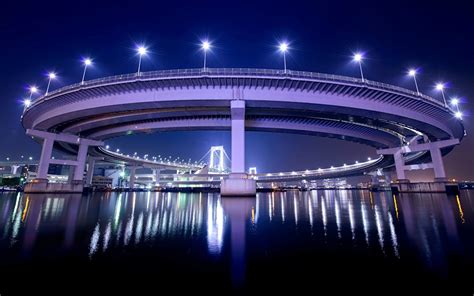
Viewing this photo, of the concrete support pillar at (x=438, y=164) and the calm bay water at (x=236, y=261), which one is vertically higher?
the concrete support pillar at (x=438, y=164)

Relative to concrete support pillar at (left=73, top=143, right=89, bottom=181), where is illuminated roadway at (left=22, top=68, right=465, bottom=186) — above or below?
above

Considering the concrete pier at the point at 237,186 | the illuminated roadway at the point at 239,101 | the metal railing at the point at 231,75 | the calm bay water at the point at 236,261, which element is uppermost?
the metal railing at the point at 231,75

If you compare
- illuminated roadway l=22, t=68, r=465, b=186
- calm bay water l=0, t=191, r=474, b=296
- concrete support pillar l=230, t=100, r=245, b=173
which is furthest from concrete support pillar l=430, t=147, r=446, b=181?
calm bay water l=0, t=191, r=474, b=296

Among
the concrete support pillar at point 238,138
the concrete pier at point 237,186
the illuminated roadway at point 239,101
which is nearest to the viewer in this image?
the concrete pier at point 237,186

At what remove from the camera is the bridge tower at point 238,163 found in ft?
75.5

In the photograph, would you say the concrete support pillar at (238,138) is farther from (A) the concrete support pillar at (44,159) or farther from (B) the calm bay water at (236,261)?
(A) the concrete support pillar at (44,159)

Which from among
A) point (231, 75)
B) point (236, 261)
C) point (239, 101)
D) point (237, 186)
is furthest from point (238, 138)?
point (236, 261)

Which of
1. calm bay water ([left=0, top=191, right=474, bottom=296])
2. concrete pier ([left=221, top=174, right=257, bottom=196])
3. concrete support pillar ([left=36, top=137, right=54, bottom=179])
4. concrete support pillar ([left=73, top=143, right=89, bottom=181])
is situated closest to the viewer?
calm bay water ([left=0, top=191, right=474, bottom=296])

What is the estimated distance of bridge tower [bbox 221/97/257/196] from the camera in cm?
2300

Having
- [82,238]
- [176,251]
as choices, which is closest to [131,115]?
[82,238]

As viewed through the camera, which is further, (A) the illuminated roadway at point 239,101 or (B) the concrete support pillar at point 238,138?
(A) the illuminated roadway at point 239,101

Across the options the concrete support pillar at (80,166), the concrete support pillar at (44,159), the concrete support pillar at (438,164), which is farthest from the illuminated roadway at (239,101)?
the concrete support pillar at (80,166)

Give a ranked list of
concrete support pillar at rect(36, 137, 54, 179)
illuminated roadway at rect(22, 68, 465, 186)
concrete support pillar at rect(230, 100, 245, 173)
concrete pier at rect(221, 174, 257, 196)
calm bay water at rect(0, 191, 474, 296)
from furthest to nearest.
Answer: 1. concrete support pillar at rect(36, 137, 54, 179)
2. illuminated roadway at rect(22, 68, 465, 186)
3. concrete support pillar at rect(230, 100, 245, 173)
4. concrete pier at rect(221, 174, 257, 196)
5. calm bay water at rect(0, 191, 474, 296)

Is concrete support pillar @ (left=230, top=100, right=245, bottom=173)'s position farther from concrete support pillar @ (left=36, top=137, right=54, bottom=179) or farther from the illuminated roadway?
concrete support pillar @ (left=36, top=137, right=54, bottom=179)
